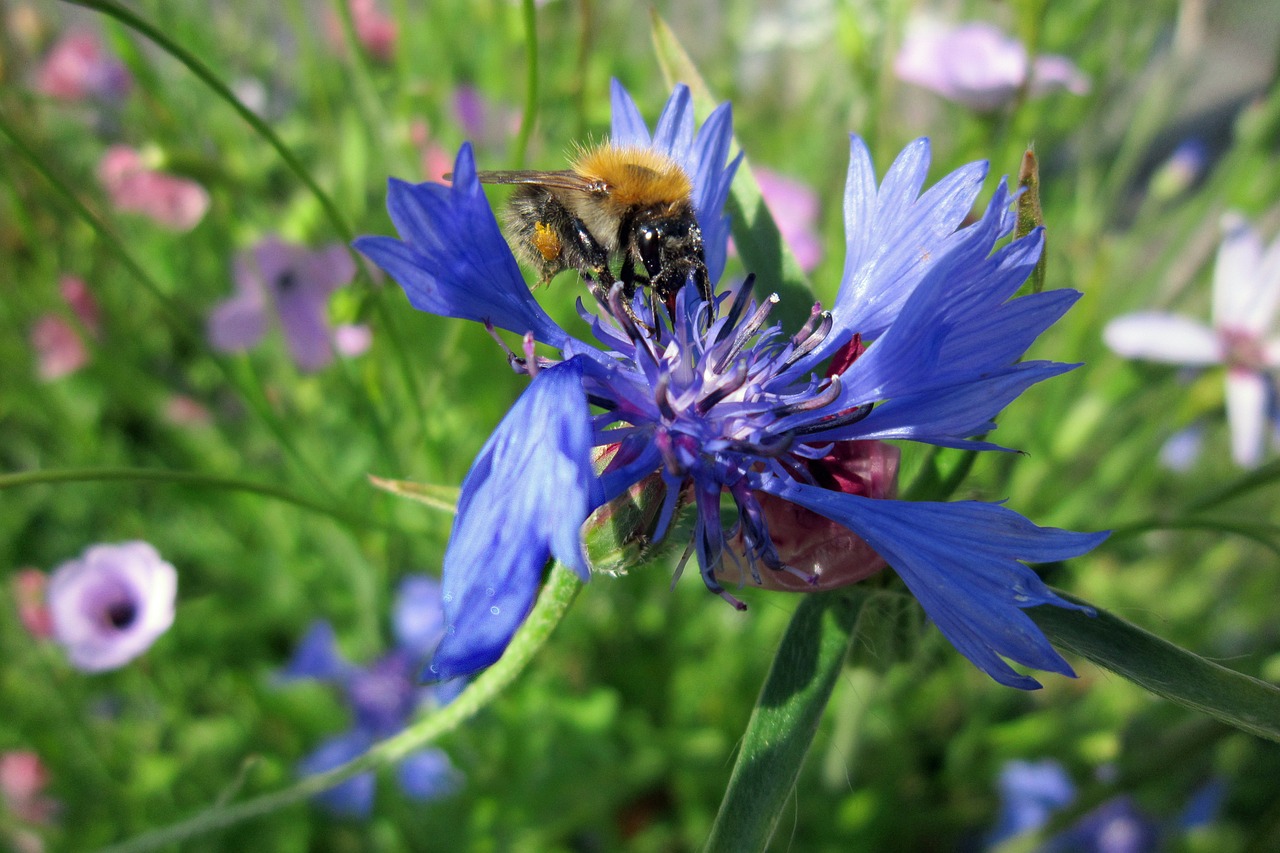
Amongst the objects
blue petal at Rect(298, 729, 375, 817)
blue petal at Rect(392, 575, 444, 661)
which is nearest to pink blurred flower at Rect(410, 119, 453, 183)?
blue petal at Rect(392, 575, 444, 661)

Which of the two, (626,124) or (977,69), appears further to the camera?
(977,69)

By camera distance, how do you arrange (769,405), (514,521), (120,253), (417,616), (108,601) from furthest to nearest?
(417,616) < (108,601) < (120,253) < (769,405) < (514,521)

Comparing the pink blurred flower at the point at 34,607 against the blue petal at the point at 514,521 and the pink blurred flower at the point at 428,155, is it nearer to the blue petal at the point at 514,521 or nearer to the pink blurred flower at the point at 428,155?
the pink blurred flower at the point at 428,155

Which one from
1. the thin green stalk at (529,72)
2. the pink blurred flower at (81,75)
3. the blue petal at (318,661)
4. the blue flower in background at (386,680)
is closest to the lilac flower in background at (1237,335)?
the thin green stalk at (529,72)

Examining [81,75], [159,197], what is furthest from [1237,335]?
[81,75]

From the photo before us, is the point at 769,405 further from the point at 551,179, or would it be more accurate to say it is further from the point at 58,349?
the point at 58,349

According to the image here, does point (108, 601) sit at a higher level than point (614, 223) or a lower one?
lower
